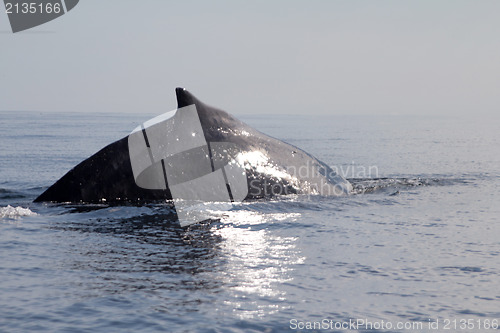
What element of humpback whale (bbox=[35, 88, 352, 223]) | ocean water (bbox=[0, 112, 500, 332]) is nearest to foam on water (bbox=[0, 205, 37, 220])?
ocean water (bbox=[0, 112, 500, 332])

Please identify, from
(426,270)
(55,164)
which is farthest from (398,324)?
(55,164)

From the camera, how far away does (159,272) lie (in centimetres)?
585

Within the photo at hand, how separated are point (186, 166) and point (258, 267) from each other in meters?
3.31

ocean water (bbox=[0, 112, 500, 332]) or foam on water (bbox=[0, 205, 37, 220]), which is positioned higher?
foam on water (bbox=[0, 205, 37, 220])

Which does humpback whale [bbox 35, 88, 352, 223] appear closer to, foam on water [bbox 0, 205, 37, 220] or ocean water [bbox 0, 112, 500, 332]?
ocean water [bbox 0, 112, 500, 332]

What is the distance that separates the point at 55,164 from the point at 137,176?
10.3 m

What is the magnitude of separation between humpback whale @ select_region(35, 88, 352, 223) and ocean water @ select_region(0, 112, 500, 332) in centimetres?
25

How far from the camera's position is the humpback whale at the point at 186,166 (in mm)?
8733

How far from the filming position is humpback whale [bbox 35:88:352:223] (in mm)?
8733

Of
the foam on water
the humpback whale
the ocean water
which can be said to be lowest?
the ocean water

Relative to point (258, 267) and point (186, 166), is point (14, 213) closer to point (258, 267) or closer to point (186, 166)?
point (186, 166)

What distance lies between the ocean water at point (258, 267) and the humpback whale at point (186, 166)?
10.0 inches

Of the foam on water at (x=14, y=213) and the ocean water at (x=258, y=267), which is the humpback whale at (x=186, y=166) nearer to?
the ocean water at (x=258, y=267)

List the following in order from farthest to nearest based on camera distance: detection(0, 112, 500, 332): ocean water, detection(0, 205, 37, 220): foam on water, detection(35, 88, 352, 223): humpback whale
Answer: detection(35, 88, 352, 223): humpback whale
detection(0, 205, 37, 220): foam on water
detection(0, 112, 500, 332): ocean water
